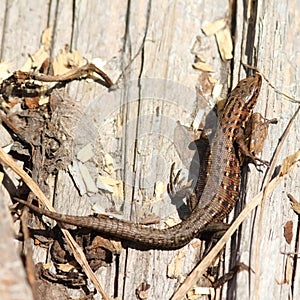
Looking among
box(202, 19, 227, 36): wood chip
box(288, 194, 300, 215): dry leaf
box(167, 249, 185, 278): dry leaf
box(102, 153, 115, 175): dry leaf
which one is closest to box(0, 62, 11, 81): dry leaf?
box(102, 153, 115, 175): dry leaf

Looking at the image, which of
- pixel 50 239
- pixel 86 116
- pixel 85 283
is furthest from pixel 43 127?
pixel 85 283

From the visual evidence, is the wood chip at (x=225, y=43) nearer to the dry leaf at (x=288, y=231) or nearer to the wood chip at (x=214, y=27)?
the wood chip at (x=214, y=27)

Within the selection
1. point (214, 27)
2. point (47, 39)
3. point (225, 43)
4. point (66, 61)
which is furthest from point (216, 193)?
point (47, 39)

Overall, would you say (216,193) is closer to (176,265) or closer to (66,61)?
(176,265)

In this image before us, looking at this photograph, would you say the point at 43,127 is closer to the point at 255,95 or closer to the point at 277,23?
the point at 255,95

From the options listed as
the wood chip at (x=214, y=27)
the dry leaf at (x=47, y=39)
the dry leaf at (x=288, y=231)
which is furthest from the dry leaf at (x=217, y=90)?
the dry leaf at (x=47, y=39)

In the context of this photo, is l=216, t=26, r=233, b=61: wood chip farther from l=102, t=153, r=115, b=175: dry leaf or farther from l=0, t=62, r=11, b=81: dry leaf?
l=0, t=62, r=11, b=81: dry leaf

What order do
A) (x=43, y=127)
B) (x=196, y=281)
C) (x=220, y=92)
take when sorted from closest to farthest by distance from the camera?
(x=196, y=281) < (x=43, y=127) < (x=220, y=92)
